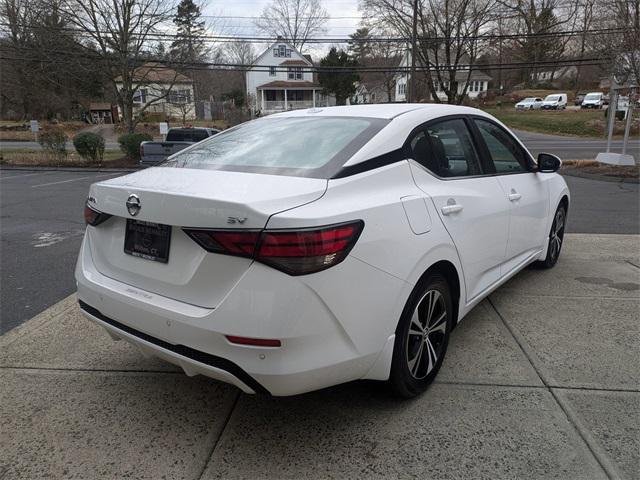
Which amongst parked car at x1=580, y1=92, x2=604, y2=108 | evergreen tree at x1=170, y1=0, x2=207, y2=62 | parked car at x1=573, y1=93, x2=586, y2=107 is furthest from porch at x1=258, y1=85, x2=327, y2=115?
evergreen tree at x1=170, y1=0, x2=207, y2=62

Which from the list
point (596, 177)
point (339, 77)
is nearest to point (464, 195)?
point (596, 177)

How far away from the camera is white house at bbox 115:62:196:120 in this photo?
848 inches

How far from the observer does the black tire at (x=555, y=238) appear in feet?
15.8

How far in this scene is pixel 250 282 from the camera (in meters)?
1.96

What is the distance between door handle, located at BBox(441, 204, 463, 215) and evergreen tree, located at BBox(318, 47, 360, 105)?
48.5 meters

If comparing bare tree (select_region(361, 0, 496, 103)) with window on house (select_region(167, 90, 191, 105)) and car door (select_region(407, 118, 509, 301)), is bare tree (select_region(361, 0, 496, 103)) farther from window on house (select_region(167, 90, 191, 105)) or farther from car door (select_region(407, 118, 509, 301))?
car door (select_region(407, 118, 509, 301))

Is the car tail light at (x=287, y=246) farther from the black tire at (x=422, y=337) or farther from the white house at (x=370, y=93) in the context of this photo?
the white house at (x=370, y=93)

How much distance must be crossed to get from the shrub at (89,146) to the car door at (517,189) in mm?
17731

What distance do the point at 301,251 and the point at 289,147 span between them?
3.35 feet

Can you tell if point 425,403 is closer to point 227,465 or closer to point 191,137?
point 227,465

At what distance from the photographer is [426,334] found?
273cm

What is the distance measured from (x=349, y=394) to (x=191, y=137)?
1365 cm

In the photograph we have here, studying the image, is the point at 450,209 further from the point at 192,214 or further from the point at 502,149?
the point at 192,214

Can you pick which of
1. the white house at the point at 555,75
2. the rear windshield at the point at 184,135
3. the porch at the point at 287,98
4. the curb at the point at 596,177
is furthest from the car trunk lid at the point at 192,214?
the white house at the point at 555,75
